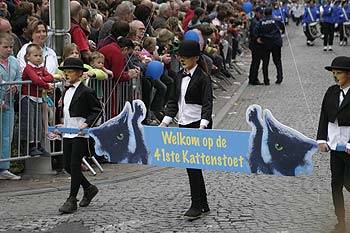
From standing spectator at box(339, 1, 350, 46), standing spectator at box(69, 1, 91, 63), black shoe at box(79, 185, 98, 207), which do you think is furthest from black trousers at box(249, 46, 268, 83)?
black shoe at box(79, 185, 98, 207)

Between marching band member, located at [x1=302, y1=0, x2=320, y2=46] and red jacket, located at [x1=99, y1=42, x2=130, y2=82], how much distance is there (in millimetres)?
24964

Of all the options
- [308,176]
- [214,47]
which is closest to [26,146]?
[308,176]

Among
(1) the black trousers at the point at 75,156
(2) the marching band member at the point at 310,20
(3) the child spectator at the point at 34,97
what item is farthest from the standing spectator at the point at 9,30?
(2) the marching band member at the point at 310,20

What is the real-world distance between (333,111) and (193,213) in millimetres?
1801

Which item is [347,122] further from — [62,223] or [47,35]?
[47,35]

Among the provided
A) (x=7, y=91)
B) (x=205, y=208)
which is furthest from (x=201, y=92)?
(x=7, y=91)

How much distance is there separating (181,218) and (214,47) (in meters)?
11.8

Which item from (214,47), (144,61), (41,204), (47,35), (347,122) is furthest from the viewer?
(214,47)

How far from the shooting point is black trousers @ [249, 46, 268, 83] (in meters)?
22.9

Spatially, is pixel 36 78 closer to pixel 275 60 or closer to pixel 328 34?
pixel 275 60

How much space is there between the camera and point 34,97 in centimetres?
1145

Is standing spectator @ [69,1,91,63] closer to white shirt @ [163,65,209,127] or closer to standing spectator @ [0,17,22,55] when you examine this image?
standing spectator @ [0,17,22,55]

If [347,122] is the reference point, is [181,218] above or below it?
below

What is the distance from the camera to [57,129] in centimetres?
967
